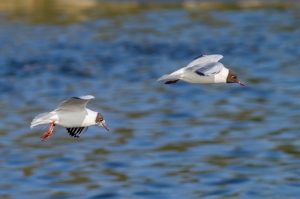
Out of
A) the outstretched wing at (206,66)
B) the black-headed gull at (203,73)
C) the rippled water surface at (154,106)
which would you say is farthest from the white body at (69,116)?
the rippled water surface at (154,106)

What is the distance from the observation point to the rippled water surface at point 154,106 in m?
18.6

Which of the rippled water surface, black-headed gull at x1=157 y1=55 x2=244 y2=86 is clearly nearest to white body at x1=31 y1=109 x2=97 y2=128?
black-headed gull at x1=157 y1=55 x2=244 y2=86

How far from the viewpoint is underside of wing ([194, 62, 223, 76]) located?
376 inches

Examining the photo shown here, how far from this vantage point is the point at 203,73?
31.3ft

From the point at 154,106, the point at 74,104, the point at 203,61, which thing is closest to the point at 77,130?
the point at 74,104

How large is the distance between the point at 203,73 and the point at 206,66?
46cm

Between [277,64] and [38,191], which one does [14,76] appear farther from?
[38,191]

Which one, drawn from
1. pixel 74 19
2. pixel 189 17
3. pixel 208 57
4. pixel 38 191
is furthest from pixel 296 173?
pixel 74 19

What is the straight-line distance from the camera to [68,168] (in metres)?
19.9

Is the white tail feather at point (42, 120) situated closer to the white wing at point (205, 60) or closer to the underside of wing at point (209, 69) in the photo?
the underside of wing at point (209, 69)

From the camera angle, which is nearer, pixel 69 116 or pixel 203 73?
pixel 203 73

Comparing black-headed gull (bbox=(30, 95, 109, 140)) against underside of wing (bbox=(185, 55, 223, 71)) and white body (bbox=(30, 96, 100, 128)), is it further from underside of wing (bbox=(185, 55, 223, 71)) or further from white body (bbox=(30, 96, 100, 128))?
underside of wing (bbox=(185, 55, 223, 71))

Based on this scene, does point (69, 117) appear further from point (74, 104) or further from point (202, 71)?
point (202, 71)

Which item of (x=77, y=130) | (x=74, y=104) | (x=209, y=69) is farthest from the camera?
(x=77, y=130)
